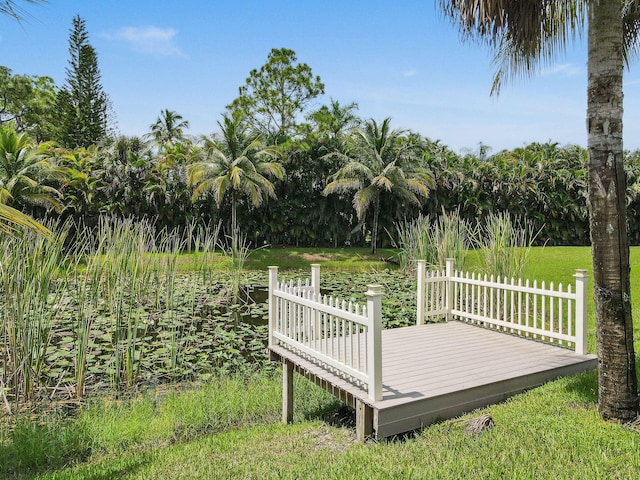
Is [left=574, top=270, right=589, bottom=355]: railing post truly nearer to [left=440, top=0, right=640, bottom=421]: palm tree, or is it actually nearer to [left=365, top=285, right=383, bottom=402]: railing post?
[left=440, top=0, right=640, bottom=421]: palm tree

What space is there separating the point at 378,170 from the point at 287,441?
15838mm

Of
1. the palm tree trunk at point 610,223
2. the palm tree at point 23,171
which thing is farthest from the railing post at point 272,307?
the palm tree at point 23,171

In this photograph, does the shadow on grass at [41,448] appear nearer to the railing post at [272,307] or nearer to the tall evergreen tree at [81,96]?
the railing post at [272,307]

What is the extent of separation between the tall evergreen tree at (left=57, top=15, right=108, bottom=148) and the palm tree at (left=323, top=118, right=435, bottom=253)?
16.7 meters

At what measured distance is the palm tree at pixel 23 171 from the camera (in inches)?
612

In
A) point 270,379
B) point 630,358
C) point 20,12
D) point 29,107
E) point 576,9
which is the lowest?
point 270,379

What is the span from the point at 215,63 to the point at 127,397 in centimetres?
1136

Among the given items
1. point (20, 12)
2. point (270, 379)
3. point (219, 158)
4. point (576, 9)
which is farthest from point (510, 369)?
point (219, 158)

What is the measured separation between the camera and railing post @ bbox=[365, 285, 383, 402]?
3426 millimetres

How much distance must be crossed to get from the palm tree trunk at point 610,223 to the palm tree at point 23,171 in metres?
16.6

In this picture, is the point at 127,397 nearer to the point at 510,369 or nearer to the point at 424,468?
the point at 424,468

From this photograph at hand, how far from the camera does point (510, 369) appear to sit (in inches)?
167

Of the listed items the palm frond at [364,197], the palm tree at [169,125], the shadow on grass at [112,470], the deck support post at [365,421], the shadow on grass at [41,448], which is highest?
the palm tree at [169,125]

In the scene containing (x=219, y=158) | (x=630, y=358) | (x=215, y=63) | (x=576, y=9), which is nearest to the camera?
(x=630, y=358)
